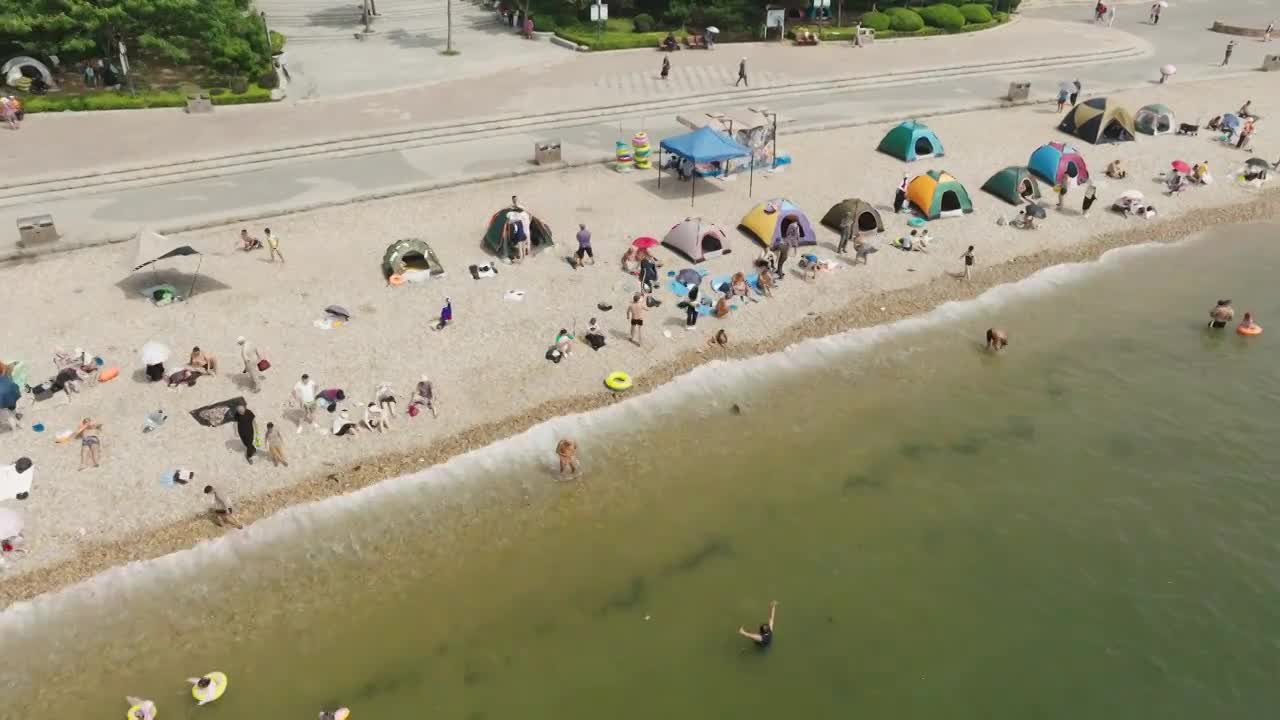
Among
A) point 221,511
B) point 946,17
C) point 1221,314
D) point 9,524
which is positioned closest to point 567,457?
point 221,511

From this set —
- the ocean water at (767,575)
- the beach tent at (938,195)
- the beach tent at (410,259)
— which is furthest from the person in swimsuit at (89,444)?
the beach tent at (938,195)

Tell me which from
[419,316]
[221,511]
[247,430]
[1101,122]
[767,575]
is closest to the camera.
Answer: [767,575]

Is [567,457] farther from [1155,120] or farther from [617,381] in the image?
[1155,120]

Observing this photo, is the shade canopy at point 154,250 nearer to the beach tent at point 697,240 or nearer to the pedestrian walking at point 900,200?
the beach tent at point 697,240

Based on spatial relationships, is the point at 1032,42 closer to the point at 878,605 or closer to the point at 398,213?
the point at 398,213

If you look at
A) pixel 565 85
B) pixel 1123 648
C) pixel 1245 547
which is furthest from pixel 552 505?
pixel 565 85

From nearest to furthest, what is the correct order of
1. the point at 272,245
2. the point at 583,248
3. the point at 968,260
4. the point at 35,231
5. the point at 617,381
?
1. the point at 617,381
2. the point at 272,245
3. the point at 35,231
4. the point at 583,248
5. the point at 968,260
